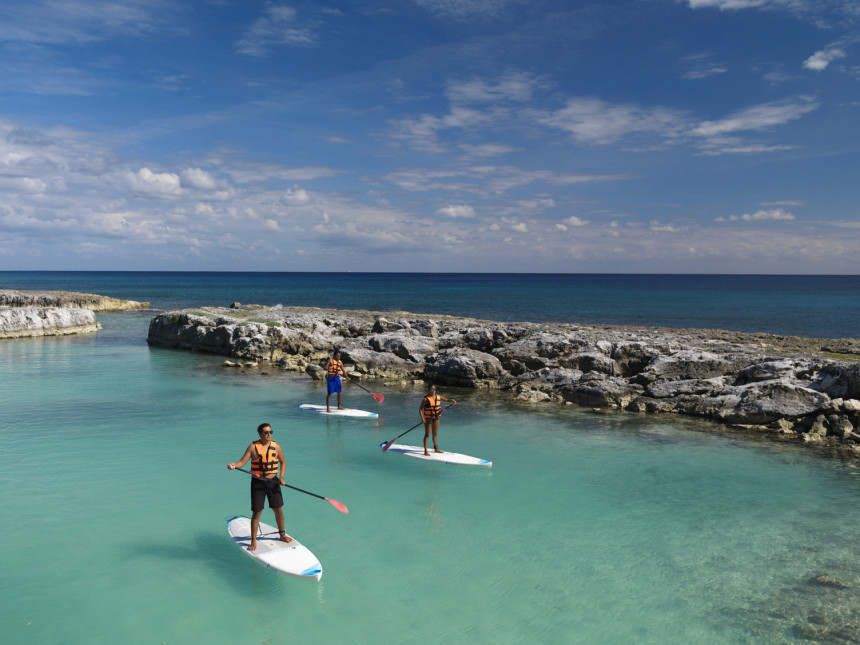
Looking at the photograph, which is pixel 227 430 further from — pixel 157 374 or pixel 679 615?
pixel 679 615

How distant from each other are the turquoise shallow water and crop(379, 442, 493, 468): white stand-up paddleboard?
313 mm

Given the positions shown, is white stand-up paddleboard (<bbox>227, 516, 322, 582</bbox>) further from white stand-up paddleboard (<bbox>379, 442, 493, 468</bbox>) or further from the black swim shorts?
white stand-up paddleboard (<bbox>379, 442, 493, 468</bbox>)

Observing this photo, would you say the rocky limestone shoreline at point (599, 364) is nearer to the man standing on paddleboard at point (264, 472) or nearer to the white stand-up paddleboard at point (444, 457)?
the white stand-up paddleboard at point (444, 457)

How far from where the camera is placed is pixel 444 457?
53.3 ft

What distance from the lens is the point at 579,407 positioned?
77.3 ft

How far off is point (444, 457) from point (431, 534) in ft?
15.1

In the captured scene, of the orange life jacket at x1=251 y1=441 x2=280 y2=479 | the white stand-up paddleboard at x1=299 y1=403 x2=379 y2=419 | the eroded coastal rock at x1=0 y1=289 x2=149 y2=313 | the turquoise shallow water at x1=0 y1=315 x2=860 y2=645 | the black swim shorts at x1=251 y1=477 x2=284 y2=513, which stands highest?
the eroded coastal rock at x1=0 y1=289 x2=149 y2=313

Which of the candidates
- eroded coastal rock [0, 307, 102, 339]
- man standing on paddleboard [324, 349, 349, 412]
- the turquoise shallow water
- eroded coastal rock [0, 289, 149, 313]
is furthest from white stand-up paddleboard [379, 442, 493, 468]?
eroded coastal rock [0, 289, 149, 313]

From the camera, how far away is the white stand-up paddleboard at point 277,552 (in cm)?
948

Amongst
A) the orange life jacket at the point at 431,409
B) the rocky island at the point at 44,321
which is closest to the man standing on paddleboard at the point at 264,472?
the orange life jacket at the point at 431,409

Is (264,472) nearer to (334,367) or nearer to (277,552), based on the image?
(277,552)

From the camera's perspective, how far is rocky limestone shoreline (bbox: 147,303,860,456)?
19891 mm

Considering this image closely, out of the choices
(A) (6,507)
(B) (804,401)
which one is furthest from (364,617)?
(B) (804,401)

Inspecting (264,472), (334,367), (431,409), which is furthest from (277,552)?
(334,367)
